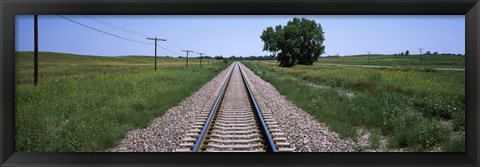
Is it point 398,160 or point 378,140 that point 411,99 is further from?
point 398,160

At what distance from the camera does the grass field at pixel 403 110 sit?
15.5 feet

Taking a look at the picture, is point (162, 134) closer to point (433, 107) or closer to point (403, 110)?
point (403, 110)

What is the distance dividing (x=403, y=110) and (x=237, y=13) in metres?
3.77

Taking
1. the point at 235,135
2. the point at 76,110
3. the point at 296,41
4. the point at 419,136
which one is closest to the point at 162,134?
the point at 235,135

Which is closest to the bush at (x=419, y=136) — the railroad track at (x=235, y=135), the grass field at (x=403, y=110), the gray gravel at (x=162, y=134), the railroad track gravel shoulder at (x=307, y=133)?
the grass field at (x=403, y=110)

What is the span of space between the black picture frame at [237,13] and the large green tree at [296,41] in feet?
2.96

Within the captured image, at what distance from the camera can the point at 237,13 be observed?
3.69 meters

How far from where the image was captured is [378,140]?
18.3 ft

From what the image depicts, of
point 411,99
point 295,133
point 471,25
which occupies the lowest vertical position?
point 295,133

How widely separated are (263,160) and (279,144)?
61.1 inches

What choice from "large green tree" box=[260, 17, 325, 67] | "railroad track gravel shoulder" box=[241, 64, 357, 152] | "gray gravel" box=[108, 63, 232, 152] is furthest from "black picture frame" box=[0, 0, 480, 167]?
"railroad track gravel shoulder" box=[241, 64, 357, 152]

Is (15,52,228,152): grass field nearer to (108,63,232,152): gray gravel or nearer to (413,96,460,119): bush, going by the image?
(108,63,232,152): gray gravel

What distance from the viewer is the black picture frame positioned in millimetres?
3555

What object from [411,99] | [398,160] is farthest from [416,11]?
[411,99]
